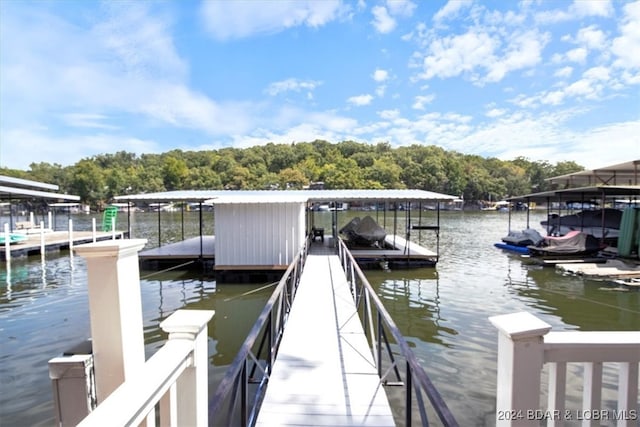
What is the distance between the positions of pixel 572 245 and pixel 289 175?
65.5 m

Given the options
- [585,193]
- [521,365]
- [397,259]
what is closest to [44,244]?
[397,259]

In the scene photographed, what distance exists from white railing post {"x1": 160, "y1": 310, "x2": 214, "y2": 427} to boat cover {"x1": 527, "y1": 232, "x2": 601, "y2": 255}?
653 inches

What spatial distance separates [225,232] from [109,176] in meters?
70.6

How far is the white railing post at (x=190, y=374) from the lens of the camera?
1.50 m

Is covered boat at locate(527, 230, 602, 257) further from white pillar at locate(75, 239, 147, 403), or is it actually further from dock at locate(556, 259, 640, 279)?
white pillar at locate(75, 239, 147, 403)

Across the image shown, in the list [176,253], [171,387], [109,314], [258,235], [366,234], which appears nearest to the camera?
[171,387]

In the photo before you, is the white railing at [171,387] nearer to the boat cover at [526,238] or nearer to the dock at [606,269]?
the dock at [606,269]

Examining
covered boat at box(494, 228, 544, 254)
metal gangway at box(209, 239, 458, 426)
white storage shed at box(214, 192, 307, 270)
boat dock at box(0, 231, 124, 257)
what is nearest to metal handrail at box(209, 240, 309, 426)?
metal gangway at box(209, 239, 458, 426)

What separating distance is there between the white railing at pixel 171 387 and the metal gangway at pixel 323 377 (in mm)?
131

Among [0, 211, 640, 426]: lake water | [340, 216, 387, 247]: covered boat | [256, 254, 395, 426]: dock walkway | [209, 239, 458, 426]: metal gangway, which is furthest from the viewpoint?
[340, 216, 387, 247]: covered boat

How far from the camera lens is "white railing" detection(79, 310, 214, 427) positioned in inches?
40.4

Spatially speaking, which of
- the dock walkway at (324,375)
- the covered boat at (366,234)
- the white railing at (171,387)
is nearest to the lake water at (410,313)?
the dock walkway at (324,375)

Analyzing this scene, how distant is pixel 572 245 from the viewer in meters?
14.6

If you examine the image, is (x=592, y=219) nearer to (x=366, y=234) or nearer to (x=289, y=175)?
(x=366, y=234)
